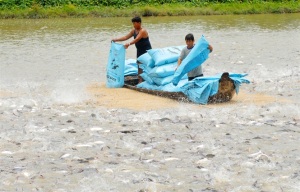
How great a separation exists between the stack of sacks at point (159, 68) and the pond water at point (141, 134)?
1.31 ft

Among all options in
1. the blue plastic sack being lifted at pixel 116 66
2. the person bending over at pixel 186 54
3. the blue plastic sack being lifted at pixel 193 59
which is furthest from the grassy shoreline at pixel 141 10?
the blue plastic sack being lifted at pixel 193 59

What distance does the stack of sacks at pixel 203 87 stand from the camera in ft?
30.2

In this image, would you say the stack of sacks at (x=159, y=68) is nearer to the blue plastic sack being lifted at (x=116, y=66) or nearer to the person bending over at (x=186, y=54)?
the person bending over at (x=186, y=54)

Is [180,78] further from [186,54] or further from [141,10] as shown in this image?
[141,10]

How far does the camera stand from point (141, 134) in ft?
24.7

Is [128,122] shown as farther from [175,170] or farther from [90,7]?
[90,7]

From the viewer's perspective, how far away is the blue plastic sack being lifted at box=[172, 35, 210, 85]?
9599 mm

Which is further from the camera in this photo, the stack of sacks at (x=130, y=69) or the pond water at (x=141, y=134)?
the stack of sacks at (x=130, y=69)

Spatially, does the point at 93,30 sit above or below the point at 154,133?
below

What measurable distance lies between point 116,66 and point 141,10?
2128 centimetres

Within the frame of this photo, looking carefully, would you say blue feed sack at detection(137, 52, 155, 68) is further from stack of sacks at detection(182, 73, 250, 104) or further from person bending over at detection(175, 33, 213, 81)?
stack of sacks at detection(182, 73, 250, 104)

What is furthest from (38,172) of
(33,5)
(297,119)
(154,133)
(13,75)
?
(33,5)

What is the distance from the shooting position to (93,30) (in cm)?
2475

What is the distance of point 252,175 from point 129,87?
5.65 metres
